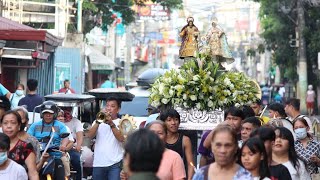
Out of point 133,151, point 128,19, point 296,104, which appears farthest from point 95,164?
point 128,19

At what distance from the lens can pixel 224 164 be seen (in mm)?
7203

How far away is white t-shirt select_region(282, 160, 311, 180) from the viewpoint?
9.45 meters

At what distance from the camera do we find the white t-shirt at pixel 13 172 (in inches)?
358

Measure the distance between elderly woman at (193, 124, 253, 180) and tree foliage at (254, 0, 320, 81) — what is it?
36132 millimetres

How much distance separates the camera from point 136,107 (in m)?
21.9

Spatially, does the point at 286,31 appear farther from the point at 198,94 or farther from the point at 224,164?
the point at 224,164

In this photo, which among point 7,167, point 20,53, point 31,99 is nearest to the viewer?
point 7,167

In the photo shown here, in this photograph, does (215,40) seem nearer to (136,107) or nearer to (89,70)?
(136,107)

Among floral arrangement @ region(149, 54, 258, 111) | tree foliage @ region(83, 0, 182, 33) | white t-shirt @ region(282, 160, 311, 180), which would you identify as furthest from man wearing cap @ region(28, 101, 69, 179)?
tree foliage @ region(83, 0, 182, 33)

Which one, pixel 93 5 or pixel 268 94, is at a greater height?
pixel 93 5

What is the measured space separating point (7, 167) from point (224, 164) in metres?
2.82

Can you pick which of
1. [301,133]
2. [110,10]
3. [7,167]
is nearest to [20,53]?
[301,133]

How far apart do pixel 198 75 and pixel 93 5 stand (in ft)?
100

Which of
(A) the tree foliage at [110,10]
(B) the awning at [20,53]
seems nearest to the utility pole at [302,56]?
(A) the tree foliage at [110,10]
